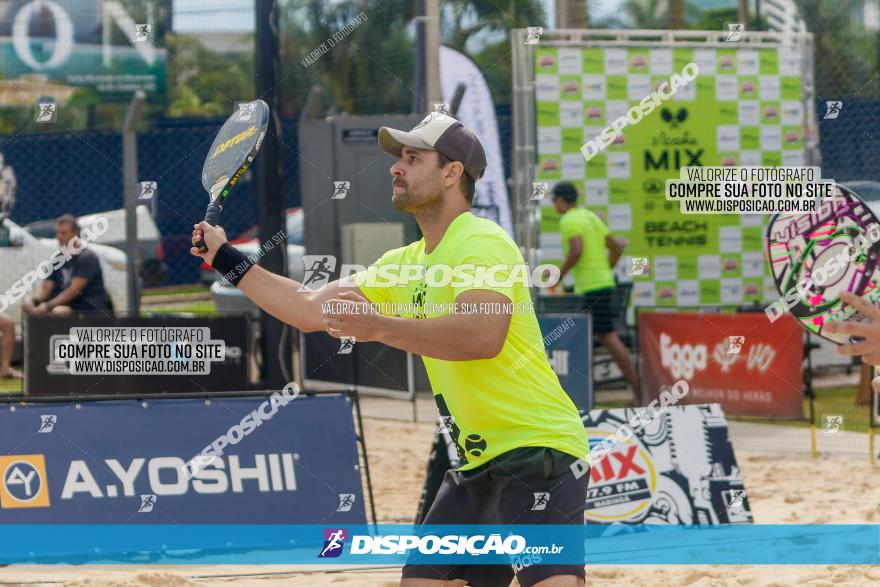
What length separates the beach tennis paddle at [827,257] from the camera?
488 centimetres

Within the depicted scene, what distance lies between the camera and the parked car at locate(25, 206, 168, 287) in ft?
45.6

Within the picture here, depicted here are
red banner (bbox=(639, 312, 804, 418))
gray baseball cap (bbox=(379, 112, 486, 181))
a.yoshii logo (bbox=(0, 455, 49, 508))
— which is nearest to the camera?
gray baseball cap (bbox=(379, 112, 486, 181))

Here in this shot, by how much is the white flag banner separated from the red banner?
5.85 ft

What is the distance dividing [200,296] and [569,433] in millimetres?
10267

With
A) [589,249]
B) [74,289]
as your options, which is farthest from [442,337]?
[589,249]

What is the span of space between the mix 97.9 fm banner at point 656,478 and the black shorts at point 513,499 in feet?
9.84

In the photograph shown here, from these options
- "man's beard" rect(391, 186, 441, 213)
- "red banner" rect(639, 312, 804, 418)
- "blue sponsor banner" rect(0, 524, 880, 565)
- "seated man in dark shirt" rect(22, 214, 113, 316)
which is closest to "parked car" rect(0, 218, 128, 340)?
"seated man in dark shirt" rect(22, 214, 113, 316)

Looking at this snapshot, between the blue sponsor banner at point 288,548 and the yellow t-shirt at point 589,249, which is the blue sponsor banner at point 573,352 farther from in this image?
the blue sponsor banner at point 288,548

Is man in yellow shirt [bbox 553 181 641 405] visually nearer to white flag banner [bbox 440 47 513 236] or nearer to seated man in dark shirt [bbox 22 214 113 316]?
white flag banner [bbox 440 47 513 236]

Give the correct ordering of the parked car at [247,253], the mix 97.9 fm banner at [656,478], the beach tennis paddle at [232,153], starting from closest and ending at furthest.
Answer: the beach tennis paddle at [232,153]
the mix 97.9 fm banner at [656,478]
the parked car at [247,253]

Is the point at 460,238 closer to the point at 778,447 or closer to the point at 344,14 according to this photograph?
the point at 778,447

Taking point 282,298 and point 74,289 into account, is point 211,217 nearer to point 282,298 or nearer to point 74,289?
point 282,298

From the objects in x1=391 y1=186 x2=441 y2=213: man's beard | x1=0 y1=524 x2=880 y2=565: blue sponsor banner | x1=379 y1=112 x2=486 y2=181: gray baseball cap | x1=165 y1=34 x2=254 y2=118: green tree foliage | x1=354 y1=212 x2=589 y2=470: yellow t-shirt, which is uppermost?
x1=165 y1=34 x2=254 y2=118: green tree foliage

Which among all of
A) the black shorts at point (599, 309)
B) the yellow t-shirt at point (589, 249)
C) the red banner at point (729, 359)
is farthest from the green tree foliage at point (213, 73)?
the red banner at point (729, 359)
